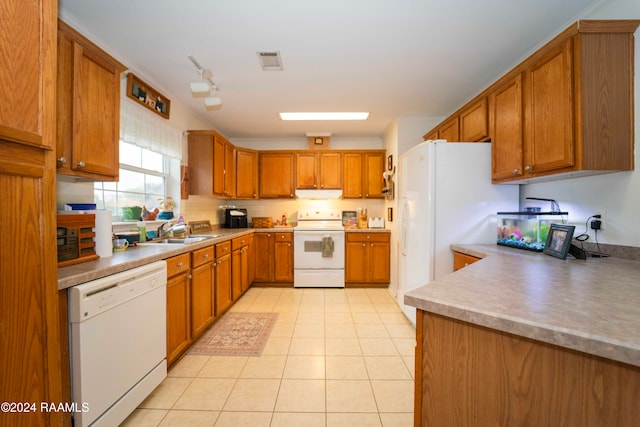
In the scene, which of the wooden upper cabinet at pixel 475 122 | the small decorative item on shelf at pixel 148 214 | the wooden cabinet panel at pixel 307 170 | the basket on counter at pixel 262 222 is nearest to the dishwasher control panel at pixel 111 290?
the small decorative item on shelf at pixel 148 214

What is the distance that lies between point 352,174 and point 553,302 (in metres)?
3.70

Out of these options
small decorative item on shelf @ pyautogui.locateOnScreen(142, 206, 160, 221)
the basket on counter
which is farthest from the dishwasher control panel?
the basket on counter

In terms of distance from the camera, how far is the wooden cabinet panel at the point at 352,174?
174 inches

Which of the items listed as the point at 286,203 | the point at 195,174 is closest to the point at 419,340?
the point at 195,174

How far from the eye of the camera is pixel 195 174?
3.30 metres

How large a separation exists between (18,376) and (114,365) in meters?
0.50

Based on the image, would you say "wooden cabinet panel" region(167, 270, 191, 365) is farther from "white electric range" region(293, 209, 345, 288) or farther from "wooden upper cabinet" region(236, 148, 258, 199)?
"wooden upper cabinet" region(236, 148, 258, 199)

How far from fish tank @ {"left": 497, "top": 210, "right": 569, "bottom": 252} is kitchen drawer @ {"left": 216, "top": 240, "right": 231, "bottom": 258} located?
266cm

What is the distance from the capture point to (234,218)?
4.25 m

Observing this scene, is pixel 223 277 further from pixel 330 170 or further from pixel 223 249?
pixel 330 170

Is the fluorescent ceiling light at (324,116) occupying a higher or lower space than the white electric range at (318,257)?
higher

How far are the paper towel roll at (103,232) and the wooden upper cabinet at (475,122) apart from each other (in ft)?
9.86

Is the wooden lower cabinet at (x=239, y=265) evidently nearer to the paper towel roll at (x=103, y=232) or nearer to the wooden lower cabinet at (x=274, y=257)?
the wooden lower cabinet at (x=274, y=257)

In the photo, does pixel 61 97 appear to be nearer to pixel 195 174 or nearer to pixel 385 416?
pixel 195 174
